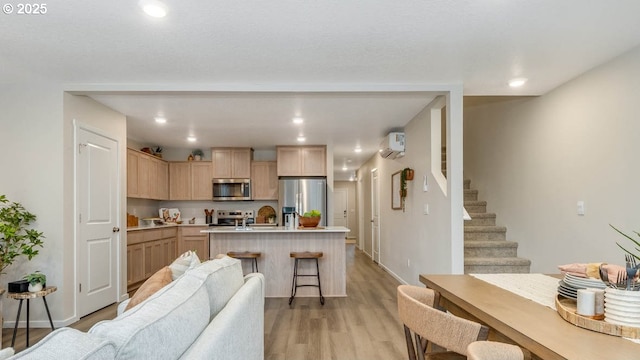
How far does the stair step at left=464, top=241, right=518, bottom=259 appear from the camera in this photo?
183 inches

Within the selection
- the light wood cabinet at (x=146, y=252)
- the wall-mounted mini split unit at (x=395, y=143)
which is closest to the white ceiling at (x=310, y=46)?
the wall-mounted mini split unit at (x=395, y=143)

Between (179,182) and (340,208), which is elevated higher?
(179,182)

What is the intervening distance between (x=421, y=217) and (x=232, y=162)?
4122mm

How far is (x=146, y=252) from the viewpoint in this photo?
586cm

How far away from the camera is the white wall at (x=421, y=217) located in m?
3.79

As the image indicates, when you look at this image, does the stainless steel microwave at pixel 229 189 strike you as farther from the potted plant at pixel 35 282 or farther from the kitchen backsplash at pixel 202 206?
the potted plant at pixel 35 282

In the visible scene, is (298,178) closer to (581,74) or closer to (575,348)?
(581,74)

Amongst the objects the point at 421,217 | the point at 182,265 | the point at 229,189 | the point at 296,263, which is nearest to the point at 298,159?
the point at 229,189

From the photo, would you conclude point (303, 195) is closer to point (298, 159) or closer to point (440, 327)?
point (298, 159)

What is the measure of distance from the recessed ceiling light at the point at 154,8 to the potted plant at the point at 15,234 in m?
2.32

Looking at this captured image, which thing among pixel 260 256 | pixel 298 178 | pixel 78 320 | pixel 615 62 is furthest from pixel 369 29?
pixel 298 178

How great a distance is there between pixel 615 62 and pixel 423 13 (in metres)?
1.92

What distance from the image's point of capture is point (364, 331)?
354cm

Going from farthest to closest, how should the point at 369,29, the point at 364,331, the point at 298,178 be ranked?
the point at 298,178
the point at 364,331
the point at 369,29
